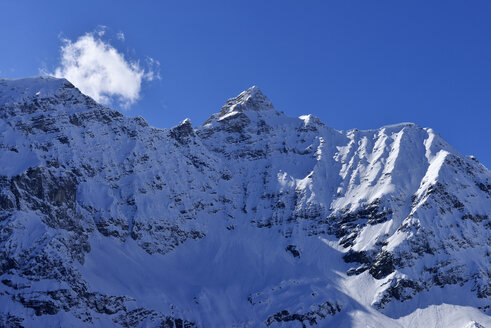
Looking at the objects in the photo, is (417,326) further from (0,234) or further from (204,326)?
(0,234)

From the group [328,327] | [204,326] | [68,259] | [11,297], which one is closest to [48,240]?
[68,259]

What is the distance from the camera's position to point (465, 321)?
195 metres

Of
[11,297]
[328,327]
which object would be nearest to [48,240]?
[11,297]

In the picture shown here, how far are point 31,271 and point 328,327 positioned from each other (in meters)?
82.1

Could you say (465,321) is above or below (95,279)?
below

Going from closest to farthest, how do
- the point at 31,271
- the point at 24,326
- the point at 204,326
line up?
the point at 24,326
the point at 31,271
the point at 204,326

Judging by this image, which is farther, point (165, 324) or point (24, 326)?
point (165, 324)

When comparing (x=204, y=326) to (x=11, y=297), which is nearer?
(x=11, y=297)

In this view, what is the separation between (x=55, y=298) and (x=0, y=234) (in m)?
24.6

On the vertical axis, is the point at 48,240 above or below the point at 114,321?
above

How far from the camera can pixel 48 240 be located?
193500mm

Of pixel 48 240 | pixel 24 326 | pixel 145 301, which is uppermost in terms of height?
pixel 48 240

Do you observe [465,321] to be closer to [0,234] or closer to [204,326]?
[204,326]

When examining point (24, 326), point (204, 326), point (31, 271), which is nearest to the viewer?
point (24, 326)
